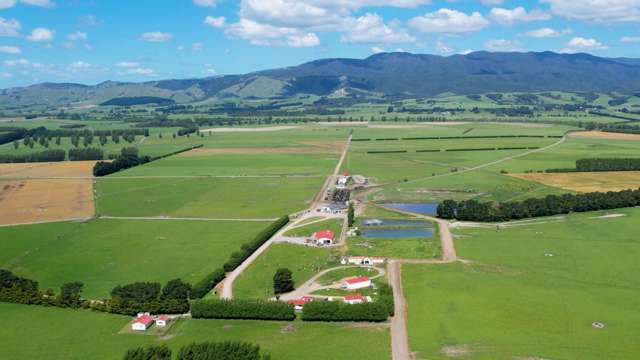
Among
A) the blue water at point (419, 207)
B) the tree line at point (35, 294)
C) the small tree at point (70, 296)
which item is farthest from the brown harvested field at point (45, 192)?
the blue water at point (419, 207)

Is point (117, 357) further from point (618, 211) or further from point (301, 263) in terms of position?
point (618, 211)

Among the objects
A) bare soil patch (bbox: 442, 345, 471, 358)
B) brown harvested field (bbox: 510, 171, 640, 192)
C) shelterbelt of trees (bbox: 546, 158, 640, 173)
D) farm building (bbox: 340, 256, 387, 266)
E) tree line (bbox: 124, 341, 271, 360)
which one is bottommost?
bare soil patch (bbox: 442, 345, 471, 358)

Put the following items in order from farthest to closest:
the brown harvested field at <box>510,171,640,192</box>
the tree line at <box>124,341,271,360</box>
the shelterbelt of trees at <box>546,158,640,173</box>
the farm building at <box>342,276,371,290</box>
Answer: the shelterbelt of trees at <box>546,158,640,173</box>
the brown harvested field at <box>510,171,640,192</box>
the farm building at <box>342,276,371,290</box>
the tree line at <box>124,341,271,360</box>

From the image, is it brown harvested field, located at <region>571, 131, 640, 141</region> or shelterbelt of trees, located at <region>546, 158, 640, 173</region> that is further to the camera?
brown harvested field, located at <region>571, 131, 640, 141</region>

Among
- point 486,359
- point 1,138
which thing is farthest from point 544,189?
point 1,138

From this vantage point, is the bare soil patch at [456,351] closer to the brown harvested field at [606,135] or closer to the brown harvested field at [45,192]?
the brown harvested field at [45,192]

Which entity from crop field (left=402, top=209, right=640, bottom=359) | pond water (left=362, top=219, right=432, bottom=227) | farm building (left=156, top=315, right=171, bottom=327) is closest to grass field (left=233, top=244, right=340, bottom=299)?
farm building (left=156, top=315, right=171, bottom=327)

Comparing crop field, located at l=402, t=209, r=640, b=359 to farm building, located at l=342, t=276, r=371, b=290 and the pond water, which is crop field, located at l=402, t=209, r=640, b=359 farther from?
the pond water
